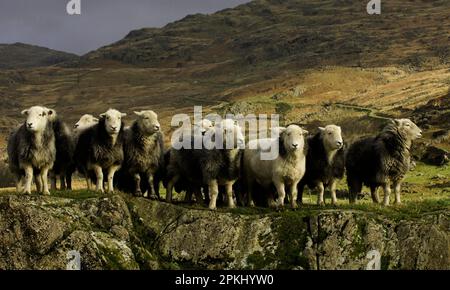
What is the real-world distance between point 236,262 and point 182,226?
5.90ft

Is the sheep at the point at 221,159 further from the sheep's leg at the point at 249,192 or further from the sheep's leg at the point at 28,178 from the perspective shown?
the sheep's leg at the point at 28,178

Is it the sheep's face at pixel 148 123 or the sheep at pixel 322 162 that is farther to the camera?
the sheep's face at pixel 148 123

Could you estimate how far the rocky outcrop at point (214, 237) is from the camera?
59.0ft

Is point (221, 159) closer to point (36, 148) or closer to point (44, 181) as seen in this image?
point (44, 181)

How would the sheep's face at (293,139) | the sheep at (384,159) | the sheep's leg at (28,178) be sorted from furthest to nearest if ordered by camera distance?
1. the sheep at (384,159)
2. the sheep's face at (293,139)
3. the sheep's leg at (28,178)

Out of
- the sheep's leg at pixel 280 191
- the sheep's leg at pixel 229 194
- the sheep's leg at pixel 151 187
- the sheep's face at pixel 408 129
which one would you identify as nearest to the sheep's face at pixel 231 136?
the sheep's leg at pixel 229 194

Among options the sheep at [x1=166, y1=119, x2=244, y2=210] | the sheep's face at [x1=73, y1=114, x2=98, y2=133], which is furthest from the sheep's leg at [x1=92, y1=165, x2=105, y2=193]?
the sheep at [x1=166, y1=119, x2=244, y2=210]

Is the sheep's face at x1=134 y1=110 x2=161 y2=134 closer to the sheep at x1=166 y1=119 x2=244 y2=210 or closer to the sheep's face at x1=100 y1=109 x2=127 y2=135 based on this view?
the sheep's face at x1=100 y1=109 x2=127 y2=135

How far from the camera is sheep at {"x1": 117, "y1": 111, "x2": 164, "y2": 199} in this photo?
2205 centimetres

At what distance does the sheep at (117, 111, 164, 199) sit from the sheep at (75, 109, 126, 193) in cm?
39

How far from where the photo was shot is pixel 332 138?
21500 mm

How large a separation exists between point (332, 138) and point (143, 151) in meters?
5.86

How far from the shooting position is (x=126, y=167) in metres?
22.3

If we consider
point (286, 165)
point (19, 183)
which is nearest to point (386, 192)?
point (286, 165)
